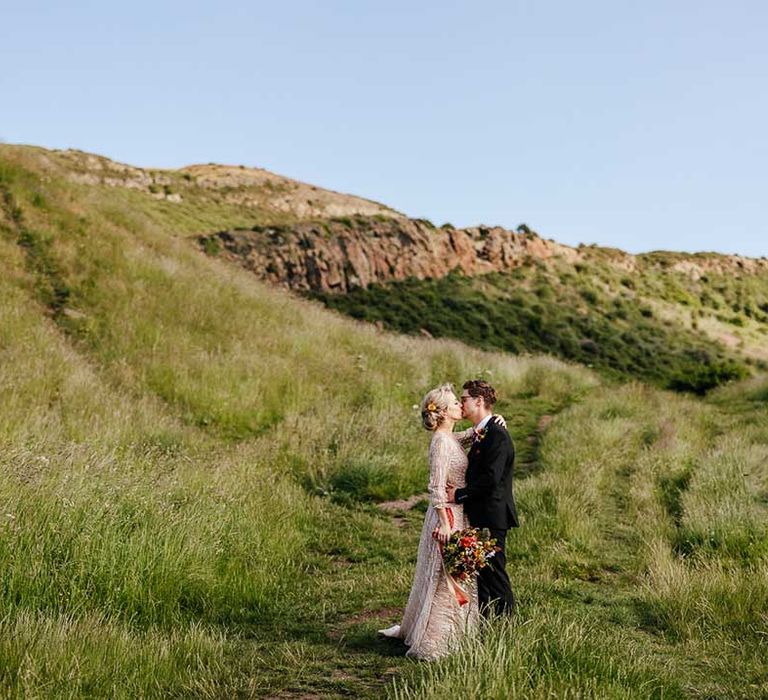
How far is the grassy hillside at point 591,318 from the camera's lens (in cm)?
3481

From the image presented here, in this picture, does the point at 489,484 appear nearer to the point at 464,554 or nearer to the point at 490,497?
the point at 490,497

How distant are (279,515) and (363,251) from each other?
105 feet

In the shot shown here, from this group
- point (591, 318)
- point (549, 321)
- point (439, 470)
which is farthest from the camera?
point (591, 318)

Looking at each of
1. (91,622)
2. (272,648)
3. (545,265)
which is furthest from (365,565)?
(545,265)

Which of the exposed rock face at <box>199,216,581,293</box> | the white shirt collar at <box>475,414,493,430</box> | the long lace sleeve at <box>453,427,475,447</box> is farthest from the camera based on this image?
the exposed rock face at <box>199,216,581,293</box>

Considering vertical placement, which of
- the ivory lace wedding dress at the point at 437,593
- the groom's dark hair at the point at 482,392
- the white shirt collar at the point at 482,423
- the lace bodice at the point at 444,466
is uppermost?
the groom's dark hair at the point at 482,392

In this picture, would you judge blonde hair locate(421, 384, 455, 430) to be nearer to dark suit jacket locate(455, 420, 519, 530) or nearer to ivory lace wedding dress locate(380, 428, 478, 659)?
ivory lace wedding dress locate(380, 428, 478, 659)

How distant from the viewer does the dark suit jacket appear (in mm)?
5012

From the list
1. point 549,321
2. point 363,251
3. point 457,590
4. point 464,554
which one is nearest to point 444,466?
point 464,554

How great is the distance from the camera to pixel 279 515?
763 cm

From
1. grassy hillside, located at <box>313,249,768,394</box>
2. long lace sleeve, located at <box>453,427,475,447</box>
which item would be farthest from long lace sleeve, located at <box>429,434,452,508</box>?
grassy hillside, located at <box>313,249,768,394</box>

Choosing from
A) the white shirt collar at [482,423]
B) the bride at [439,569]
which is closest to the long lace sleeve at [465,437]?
the bride at [439,569]

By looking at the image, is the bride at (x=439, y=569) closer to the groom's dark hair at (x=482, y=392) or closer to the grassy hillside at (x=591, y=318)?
the groom's dark hair at (x=482, y=392)

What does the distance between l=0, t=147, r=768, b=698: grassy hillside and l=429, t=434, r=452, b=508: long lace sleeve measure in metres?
0.95
